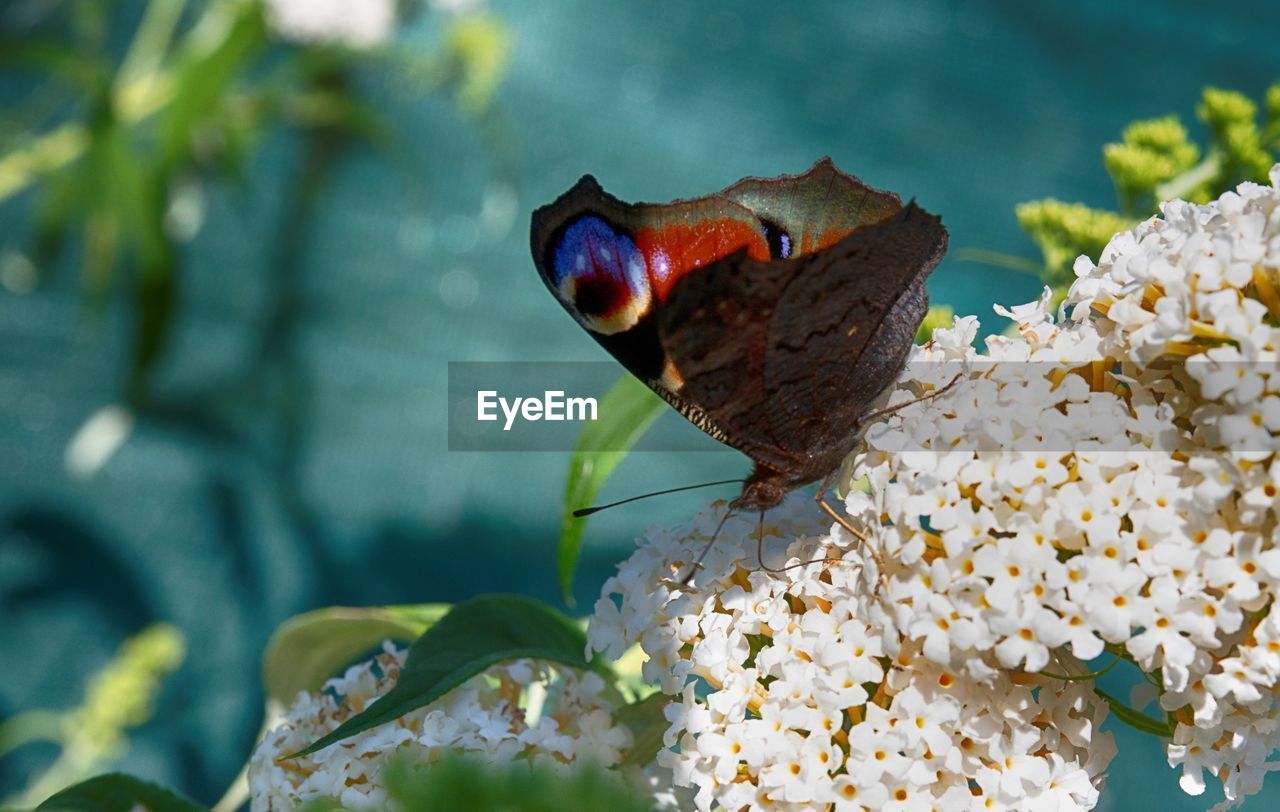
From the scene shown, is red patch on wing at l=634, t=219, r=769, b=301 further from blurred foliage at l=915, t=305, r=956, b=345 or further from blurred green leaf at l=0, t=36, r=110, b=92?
blurred green leaf at l=0, t=36, r=110, b=92

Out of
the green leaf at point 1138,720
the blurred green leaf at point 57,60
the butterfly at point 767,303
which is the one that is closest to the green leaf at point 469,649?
the butterfly at point 767,303

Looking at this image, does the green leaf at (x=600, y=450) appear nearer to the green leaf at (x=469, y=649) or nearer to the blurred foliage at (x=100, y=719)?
the green leaf at (x=469, y=649)

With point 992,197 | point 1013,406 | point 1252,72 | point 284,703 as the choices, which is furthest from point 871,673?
point 1252,72

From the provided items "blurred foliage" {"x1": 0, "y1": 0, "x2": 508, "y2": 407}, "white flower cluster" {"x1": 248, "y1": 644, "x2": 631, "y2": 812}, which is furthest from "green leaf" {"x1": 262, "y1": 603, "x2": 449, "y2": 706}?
"blurred foliage" {"x1": 0, "y1": 0, "x2": 508, "y2": 407}

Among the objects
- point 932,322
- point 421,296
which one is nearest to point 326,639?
point 932,322

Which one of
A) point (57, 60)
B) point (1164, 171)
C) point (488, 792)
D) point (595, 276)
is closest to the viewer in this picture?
point (488, 792)

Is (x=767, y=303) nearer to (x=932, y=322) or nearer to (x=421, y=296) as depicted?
(x=932, y=322)

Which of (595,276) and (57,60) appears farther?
(57,60)
